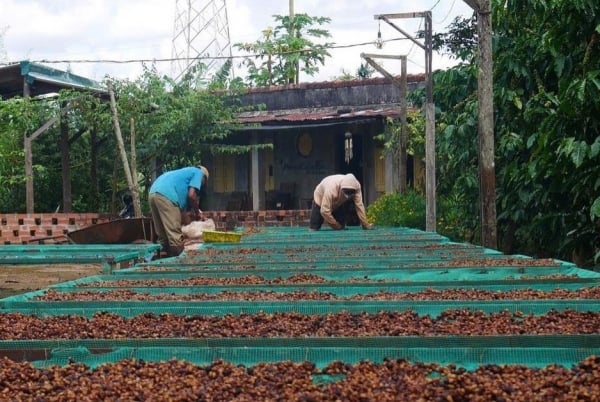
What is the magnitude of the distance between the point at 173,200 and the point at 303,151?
8.83 metres

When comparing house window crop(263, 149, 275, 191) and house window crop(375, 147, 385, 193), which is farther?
house window crop(263, 149, 275, 191)

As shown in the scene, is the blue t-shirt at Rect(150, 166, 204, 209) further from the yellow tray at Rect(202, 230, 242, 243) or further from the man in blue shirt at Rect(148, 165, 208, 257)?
the yellow tray at Rect(202, 230, 242, 243)

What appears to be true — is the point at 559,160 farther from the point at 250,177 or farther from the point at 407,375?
the point at 250,177

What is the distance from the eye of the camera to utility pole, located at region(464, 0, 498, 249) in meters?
8.43

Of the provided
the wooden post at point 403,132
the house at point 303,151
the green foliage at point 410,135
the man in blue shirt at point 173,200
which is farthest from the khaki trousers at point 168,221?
the house at point 303,151

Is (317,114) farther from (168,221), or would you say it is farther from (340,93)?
(168,221)

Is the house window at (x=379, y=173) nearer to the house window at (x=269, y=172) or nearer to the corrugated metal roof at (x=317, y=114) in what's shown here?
the corrugated metal roof at (x=317, y=114)

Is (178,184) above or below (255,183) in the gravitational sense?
below

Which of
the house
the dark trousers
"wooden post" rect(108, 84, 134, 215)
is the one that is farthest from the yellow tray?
the house

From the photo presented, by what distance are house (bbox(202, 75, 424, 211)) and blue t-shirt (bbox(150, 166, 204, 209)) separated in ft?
24.7

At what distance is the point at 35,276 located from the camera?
11031mm

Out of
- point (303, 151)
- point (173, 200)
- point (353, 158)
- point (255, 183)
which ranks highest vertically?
point (303, 151)

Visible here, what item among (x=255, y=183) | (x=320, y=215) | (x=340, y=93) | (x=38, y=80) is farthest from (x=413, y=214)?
(x=38, y=80)

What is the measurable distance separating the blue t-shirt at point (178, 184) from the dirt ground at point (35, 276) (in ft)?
5.42
